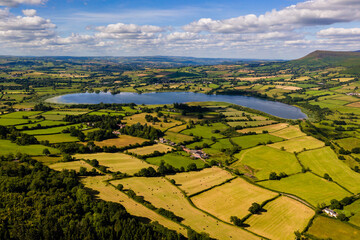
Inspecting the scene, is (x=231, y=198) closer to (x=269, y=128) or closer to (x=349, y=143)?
(x=269, y=128)

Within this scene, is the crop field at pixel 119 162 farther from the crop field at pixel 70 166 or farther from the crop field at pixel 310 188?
the crop field at pixel 310 188

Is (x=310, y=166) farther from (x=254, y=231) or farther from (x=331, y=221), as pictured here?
(x=254, y=231)

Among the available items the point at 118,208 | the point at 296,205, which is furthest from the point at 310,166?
the point at 118,208

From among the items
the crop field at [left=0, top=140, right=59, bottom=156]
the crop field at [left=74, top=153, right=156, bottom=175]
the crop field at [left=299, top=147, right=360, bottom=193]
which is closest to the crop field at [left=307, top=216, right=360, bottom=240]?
the crop field at [left=299, top=147, right=360, bottom=193]

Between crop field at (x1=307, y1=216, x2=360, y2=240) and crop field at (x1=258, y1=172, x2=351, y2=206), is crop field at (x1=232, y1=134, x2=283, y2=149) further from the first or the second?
crop field at (x1=307, y1=216, x2=360, y2=240)

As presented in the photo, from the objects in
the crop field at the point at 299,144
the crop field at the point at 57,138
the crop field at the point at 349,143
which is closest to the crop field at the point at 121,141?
the crop field at the point at 57,138

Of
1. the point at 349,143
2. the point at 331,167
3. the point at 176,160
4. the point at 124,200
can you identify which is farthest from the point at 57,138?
the point at 349,143
